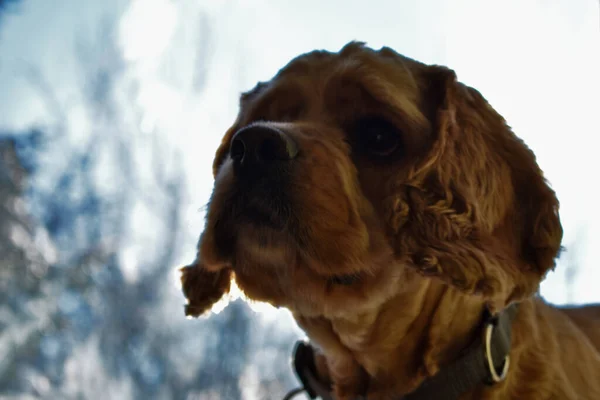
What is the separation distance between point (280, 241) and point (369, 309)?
230 mm

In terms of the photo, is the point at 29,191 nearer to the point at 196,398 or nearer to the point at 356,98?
the point at 196,398

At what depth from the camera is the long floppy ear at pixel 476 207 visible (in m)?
0.65

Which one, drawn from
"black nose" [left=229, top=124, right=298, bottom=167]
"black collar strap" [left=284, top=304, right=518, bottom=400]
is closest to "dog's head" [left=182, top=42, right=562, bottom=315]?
"black nose" [left=229, top=124, right=298, bottom=167]

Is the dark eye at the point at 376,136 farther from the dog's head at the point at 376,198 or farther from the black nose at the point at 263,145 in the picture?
the black nose at the point at 263,145

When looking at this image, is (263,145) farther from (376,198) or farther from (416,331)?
(416,331)

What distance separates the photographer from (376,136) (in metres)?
0.75

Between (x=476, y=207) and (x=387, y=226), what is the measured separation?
135 millimetres

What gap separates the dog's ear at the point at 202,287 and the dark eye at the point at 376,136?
1.11 feet

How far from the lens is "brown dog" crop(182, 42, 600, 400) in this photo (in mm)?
624

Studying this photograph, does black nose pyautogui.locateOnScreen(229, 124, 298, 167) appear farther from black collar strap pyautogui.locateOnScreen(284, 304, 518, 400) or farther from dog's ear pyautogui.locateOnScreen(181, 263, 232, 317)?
black collar strap pyautogui.locateOnScreen(284, 304, 518, 400)

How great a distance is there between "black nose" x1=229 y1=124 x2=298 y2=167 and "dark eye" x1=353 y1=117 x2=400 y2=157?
0.17 m

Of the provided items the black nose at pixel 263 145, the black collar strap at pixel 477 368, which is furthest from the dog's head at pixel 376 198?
the black collar strap at pixel 477 368

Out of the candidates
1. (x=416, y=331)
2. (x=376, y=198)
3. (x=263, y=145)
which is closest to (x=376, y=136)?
(x=376, y=198)

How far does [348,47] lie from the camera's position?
2.83ft
